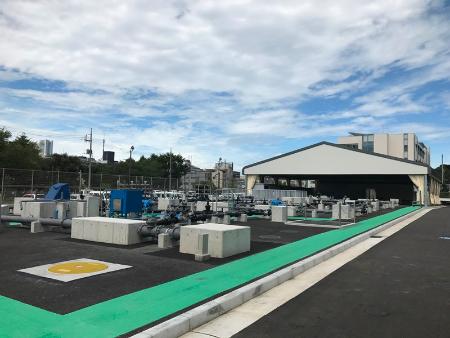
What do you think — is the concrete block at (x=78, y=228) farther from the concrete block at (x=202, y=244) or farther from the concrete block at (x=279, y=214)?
the concrete block at (x=279, y=214)

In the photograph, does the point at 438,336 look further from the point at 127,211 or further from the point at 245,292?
the point at 127,211

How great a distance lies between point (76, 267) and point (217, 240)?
349 cm

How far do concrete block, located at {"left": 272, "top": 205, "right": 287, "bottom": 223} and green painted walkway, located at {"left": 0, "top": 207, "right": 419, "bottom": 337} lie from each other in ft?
41.4

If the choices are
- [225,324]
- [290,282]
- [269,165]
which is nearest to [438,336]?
[225,324]

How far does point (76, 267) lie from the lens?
8.65 m

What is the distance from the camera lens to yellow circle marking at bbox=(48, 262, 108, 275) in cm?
824

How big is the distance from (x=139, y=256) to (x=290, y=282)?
4.17 metres

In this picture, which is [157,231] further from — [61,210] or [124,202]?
[61,210]

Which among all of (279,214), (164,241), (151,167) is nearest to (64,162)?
(151,167)

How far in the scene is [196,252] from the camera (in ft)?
32.1

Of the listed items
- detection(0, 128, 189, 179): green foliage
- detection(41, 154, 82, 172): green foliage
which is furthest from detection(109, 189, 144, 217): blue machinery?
detection(41, 154, 82, 172): green foliage

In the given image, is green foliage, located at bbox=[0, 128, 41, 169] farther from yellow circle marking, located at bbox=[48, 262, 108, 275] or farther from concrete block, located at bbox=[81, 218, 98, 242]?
yellow circle marking, located at bbox=[48, 262, 108, 275]

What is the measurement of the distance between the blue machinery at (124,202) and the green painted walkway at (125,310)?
9.80m

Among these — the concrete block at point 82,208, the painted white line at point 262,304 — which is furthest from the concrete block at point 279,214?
the painted white line at point 262,304
